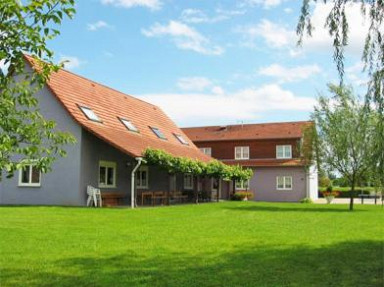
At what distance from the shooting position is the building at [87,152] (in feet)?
77.8


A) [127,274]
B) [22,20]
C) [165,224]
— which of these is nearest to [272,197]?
[165,224]

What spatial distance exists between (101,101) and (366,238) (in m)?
19.2

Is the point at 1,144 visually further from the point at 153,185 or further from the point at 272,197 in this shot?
the point at 272,197

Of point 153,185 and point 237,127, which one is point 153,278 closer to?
point 153,185

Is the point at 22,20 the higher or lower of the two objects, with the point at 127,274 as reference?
higher

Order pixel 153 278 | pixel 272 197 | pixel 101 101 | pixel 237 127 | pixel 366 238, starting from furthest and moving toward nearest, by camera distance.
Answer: pixel 237 127
pixel 272 197
pixel 101 101
pixel 366 238
pixel 153 278

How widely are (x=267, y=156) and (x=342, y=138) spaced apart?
757 inches

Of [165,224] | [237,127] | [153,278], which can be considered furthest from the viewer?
[237,127]

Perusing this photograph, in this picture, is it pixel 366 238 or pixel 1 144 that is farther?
pixel 366 238

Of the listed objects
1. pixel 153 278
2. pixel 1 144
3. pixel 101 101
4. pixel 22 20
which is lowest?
pixel 153 278

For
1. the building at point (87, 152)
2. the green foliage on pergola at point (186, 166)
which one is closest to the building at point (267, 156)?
the green foliage on pergola at point (186, 166)

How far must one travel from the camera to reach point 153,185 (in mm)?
30625

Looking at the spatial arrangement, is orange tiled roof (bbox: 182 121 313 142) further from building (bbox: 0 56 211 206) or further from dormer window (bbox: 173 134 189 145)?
building (bbox: 0 56 211 206)

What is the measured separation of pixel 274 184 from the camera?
143ft
